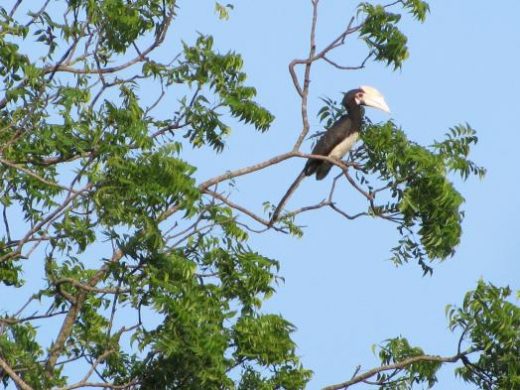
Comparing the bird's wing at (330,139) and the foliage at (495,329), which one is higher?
the bird's wing at (330,139)

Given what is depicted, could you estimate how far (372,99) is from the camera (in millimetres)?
14586

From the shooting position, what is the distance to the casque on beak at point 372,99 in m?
14.6

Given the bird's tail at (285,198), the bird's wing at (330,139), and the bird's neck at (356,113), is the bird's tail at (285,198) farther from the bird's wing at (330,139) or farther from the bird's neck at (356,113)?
the bird's neck at (356,113)

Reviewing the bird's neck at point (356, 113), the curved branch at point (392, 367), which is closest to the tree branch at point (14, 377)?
the curved branch at point (392, 367)

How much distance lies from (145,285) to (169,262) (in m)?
0.34

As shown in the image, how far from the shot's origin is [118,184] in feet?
35.0

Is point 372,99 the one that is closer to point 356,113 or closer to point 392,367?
point 356,113

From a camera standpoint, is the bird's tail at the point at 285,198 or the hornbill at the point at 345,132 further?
the hornbill at the point at 345,132

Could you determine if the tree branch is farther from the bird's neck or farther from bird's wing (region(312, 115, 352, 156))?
the bird's neck

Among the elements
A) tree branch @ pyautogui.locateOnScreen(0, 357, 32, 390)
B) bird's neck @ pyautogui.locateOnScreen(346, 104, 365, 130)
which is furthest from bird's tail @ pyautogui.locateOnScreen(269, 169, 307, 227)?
tree branch @ pyautogui.locateOnScreen(0, 357, 32, 390)

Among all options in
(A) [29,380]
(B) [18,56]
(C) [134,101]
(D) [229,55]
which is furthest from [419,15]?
(A) [29,380]

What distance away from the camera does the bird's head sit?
47.6ft

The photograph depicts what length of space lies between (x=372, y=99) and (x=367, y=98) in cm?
5

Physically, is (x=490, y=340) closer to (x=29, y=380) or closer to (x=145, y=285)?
(x=145, y=285)
